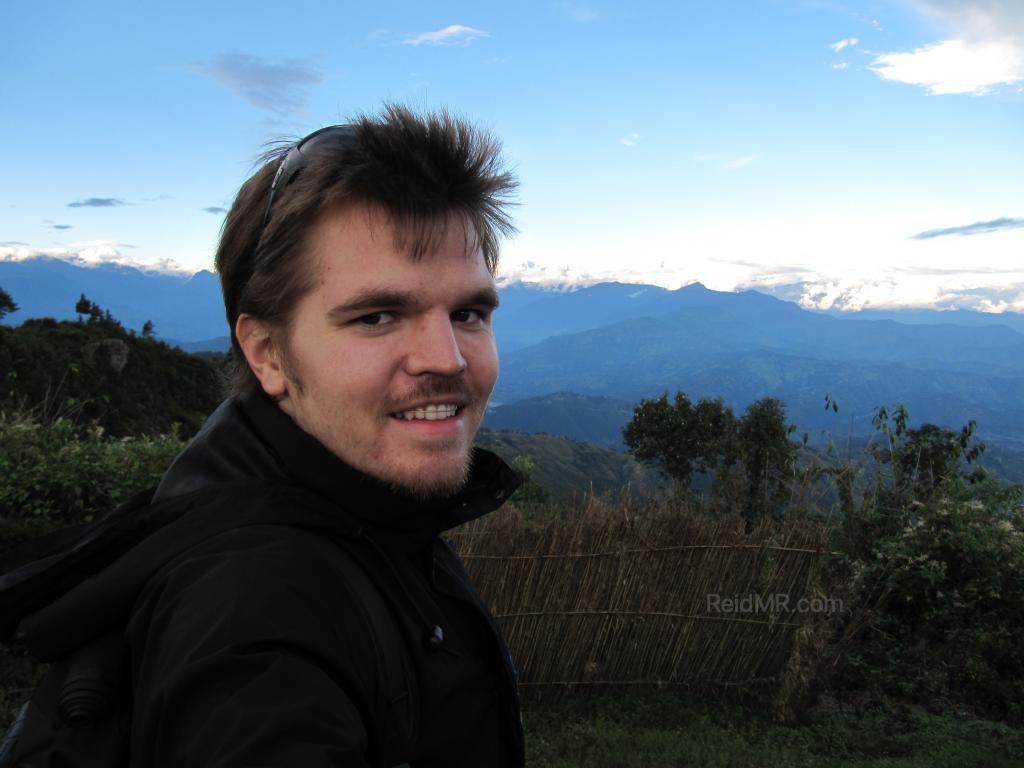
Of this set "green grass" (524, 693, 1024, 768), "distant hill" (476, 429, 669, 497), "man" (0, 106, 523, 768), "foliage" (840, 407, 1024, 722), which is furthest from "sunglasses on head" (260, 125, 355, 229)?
"distant hill" (476, 429, 669, 497)

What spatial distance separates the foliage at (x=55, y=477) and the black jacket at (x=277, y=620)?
629 centimetres

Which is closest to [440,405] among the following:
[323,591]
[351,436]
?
[351,436]

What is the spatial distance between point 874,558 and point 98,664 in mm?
9211

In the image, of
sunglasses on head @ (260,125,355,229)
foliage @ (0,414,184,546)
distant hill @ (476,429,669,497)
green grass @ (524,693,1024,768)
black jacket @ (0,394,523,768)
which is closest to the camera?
black jacket @ (0,394,523,768)

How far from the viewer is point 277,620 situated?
0.81 metres

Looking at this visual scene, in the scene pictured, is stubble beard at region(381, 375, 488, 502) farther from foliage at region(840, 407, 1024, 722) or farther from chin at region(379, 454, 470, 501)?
foliage at region(840, 407, 1024, 722)

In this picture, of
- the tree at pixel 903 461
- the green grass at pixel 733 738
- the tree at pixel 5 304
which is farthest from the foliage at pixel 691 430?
the green grass at pixel 733 738

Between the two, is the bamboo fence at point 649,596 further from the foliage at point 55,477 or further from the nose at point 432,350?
the nose at point 432,350

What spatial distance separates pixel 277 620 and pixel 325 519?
0.21m

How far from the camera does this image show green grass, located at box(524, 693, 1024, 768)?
5.73 meters

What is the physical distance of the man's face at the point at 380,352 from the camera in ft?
3.75

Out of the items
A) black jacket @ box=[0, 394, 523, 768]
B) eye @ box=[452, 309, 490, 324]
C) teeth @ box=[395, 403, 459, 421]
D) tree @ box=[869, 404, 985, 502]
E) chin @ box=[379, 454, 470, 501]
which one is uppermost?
eye @ box=[452, 309, 490, 324]

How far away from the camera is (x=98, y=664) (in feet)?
2.90

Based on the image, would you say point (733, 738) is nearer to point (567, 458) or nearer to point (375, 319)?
point (375, 319)
